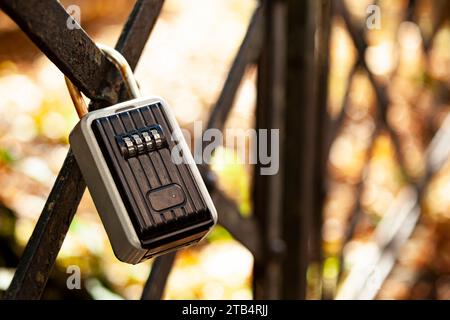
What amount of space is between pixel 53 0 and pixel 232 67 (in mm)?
689

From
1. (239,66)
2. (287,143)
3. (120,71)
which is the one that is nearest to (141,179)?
(120,71)

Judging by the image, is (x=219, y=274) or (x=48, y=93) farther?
(x=48, y=93)

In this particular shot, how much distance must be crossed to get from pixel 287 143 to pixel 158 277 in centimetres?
49

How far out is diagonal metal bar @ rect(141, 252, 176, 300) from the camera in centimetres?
130

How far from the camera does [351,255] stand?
3189 millimetres

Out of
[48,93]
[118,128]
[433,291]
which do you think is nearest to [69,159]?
[118,128]

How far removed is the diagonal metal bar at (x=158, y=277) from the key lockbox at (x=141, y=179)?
0.46m

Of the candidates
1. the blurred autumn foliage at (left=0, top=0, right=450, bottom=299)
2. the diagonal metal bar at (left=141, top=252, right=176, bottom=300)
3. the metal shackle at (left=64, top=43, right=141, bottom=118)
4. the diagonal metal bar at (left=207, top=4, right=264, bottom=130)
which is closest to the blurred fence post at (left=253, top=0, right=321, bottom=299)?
the diagonal metal bar at (left=207, top=4, right=264, bottom=130)

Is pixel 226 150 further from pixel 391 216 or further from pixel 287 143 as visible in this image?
pixel 287 143

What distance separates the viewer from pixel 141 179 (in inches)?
32.2

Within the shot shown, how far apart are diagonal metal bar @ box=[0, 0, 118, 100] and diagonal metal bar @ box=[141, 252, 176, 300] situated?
48cm
